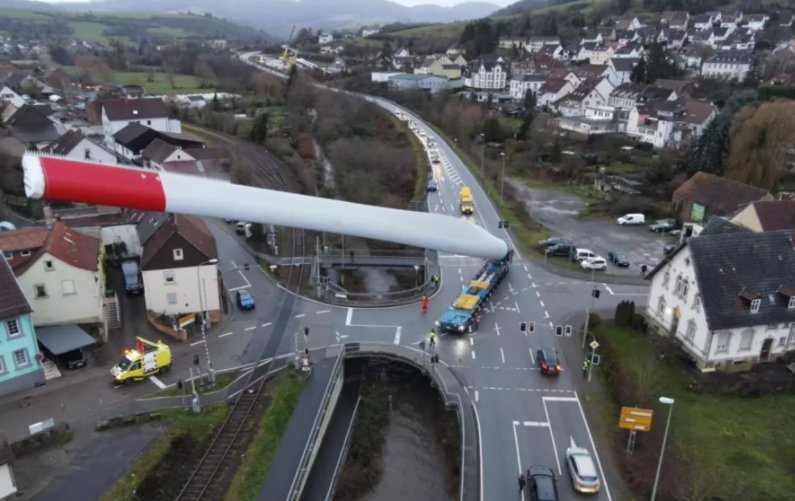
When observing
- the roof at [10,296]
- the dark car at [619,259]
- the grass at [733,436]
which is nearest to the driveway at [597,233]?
the dark car at [619,259]

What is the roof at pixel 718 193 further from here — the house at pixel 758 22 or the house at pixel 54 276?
the house at pixel 758 22

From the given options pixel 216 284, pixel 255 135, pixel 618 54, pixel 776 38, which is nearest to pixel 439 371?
pixel 216 284

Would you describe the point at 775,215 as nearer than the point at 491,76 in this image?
Yes

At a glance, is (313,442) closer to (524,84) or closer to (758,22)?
(524,84)

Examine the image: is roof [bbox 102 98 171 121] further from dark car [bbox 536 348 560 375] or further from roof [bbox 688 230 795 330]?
roof [bbox 688 230 795 330]

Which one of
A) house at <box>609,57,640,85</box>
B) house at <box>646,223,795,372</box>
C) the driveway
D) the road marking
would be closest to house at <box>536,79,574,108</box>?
house at <box>609,57,640,85</box>

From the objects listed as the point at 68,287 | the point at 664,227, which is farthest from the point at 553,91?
the point at 68,287
